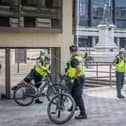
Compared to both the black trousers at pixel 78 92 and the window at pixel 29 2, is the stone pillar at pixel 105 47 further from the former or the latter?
the black trousers at pixel 78 92

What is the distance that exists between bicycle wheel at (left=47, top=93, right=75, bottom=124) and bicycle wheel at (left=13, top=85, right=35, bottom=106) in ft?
10.1

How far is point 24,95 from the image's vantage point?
14727 mm

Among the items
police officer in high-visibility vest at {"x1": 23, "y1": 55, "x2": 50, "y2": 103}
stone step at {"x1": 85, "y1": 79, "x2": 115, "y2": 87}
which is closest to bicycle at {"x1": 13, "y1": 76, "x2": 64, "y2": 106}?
police officer in high-visibility vest at {"x1": 23, "y1": 55, "x2": 50, "y2": 103}

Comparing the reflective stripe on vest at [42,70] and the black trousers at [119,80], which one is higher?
the reflective stripe on vest at [42,70]

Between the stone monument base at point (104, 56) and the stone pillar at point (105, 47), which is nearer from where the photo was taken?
the stone monument base at point (104, 56)

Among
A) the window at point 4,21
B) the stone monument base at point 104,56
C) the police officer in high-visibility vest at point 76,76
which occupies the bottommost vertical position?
the police officer in high-visibility vest at point 76,76

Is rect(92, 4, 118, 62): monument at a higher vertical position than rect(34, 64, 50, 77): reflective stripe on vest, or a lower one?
higher

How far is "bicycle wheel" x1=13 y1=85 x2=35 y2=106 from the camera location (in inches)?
578

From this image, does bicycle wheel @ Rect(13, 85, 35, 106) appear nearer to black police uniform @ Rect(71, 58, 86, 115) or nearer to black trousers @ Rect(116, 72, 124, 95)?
black police uniform @ Rect(71, 58, 86, 115)

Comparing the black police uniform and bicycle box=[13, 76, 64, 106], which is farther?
bicycle box=[13, 76, 64, 106]

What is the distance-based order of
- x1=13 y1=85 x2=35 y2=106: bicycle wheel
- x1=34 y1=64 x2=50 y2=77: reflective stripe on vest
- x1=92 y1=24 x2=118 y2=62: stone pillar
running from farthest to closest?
x1=92 y1=24 x2=118 y2=62: stone pillar
x1=34 y1=64 x2=50 y2=77: reflective stripe on vest
x1=13 y1=85 x2=35 y2=106: bicycle wheel

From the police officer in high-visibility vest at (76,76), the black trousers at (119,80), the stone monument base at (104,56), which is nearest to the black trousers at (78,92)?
the police officer in high-visibility vest at (76,76)

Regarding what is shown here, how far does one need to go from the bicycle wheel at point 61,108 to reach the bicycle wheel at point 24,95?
3078 millimetres

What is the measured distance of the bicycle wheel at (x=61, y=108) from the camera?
11555 millimetres
